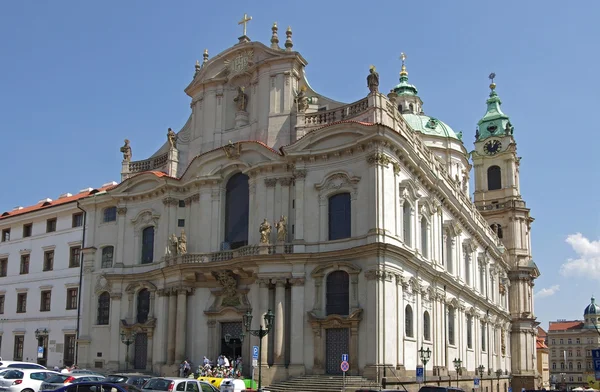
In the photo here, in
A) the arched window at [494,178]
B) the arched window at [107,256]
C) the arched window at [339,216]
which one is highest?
the arched window at [494,178]

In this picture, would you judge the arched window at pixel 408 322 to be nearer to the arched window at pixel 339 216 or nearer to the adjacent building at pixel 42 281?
the arched window at pixel 339 216

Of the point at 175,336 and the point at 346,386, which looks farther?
the point at 175,336

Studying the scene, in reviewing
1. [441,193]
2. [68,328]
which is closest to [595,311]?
[441,193]

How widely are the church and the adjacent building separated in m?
2.22

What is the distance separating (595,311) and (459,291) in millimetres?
114005

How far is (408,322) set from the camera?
41.2m

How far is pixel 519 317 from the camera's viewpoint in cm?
7719

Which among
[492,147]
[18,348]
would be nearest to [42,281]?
[18,348]

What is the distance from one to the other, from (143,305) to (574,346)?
124 meters

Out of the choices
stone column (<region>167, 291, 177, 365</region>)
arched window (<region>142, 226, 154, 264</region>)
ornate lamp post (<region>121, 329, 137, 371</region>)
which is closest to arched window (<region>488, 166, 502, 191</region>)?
arched window (<region>142, 226, 154, 264</region>)

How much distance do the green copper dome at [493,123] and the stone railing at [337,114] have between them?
45005 mm

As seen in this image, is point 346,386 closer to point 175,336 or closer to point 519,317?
point 175,336

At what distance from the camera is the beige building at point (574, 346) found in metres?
147

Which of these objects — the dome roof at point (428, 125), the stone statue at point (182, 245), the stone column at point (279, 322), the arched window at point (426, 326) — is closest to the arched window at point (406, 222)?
the arched window at point (426, 326)
